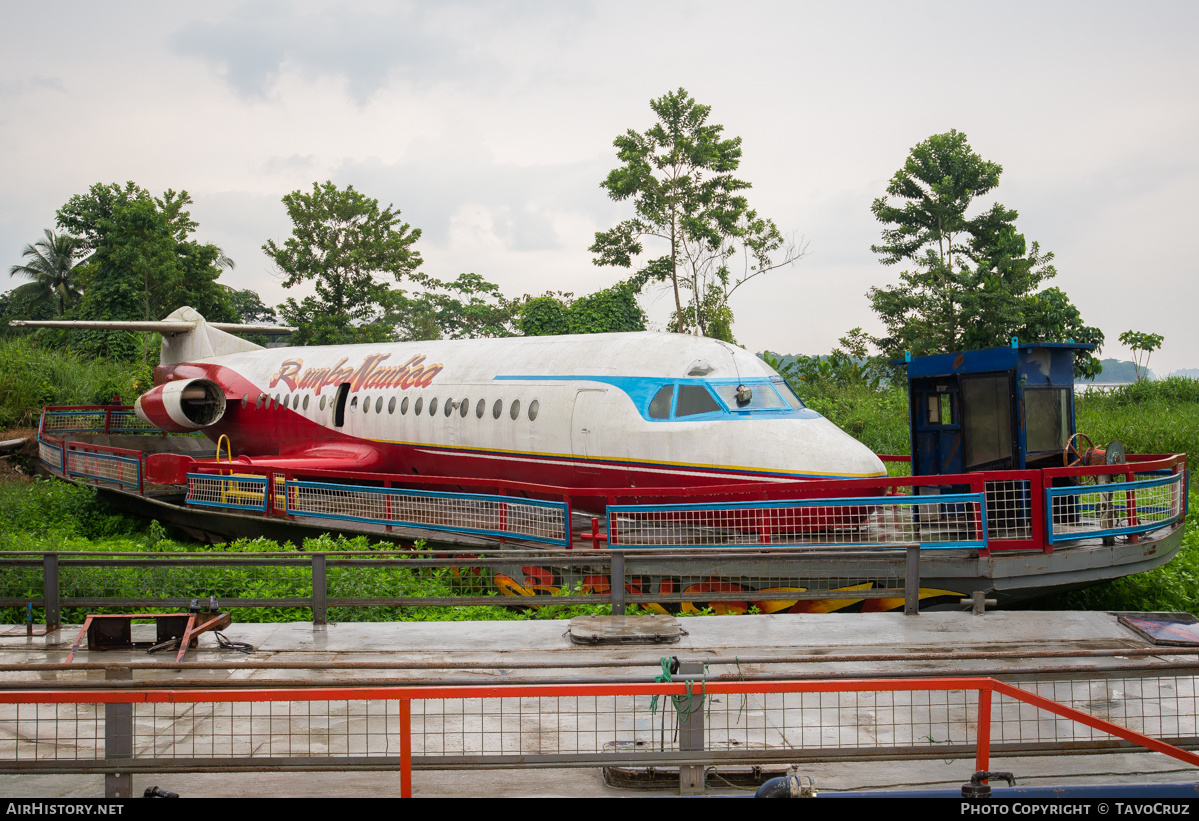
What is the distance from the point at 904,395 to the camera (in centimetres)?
3175

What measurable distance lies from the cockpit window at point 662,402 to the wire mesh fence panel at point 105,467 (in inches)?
441

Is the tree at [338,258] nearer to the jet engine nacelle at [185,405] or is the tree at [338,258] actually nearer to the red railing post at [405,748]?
the jet engine nacelle at [185,405]

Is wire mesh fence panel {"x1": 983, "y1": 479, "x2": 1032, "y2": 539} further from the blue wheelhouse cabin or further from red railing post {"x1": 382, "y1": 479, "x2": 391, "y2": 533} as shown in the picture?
red railing post {"x1": 382, "y1": 479, "x2": 391, "y2": 533}

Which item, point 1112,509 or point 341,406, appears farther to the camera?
point 341,406

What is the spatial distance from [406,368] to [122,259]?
30.9 meters

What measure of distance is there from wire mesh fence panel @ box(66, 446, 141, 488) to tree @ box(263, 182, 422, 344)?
65.1 feet

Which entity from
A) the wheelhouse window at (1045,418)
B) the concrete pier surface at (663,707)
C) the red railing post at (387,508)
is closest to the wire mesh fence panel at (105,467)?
the red railing post at (387,508)

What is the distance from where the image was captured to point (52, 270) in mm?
54188

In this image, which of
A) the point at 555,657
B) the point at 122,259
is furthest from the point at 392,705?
the point at 122,259

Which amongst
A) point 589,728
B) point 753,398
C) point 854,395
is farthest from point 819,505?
point 854,395

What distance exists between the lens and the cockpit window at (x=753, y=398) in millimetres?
11586

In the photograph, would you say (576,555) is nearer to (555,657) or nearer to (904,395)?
(555,657)

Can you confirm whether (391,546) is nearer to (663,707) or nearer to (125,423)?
(663,707)

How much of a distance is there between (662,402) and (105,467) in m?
13.2
